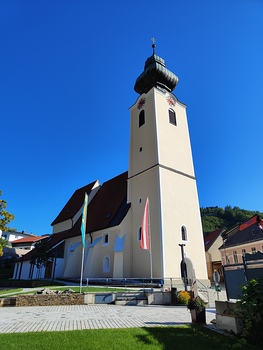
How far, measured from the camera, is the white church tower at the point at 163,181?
1797 centimetres

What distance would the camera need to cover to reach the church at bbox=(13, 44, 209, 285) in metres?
18.3

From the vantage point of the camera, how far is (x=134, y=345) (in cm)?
462

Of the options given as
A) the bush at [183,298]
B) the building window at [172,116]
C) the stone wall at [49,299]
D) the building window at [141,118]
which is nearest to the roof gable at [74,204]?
the building window at [141,118]

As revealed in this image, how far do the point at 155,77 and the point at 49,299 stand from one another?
Result: 2203 cm

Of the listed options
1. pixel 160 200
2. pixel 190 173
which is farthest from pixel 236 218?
pixel 160 200

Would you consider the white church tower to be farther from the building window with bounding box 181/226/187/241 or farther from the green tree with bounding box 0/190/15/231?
the green tree with bounding box 0/190/15/231

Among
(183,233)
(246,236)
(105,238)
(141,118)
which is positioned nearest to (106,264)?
(105,238)

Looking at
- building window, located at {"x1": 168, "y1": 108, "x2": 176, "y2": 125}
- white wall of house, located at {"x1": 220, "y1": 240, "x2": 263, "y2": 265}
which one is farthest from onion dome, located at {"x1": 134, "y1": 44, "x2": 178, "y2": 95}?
white wall of house, located at {"x1": 220, "y1": 240, "x2": 263, "y2": 265}

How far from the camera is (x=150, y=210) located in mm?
19594

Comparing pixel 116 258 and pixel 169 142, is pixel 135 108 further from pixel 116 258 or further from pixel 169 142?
pixel 116 258

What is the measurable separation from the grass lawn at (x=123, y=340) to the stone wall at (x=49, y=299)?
5.55m

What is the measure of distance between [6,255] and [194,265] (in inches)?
1565

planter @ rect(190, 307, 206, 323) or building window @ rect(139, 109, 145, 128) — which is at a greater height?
building window @ rect(139, 109, 145, 128)

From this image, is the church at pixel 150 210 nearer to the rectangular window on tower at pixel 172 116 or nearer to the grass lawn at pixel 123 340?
the rectangular window on tower at pixel 172 116
